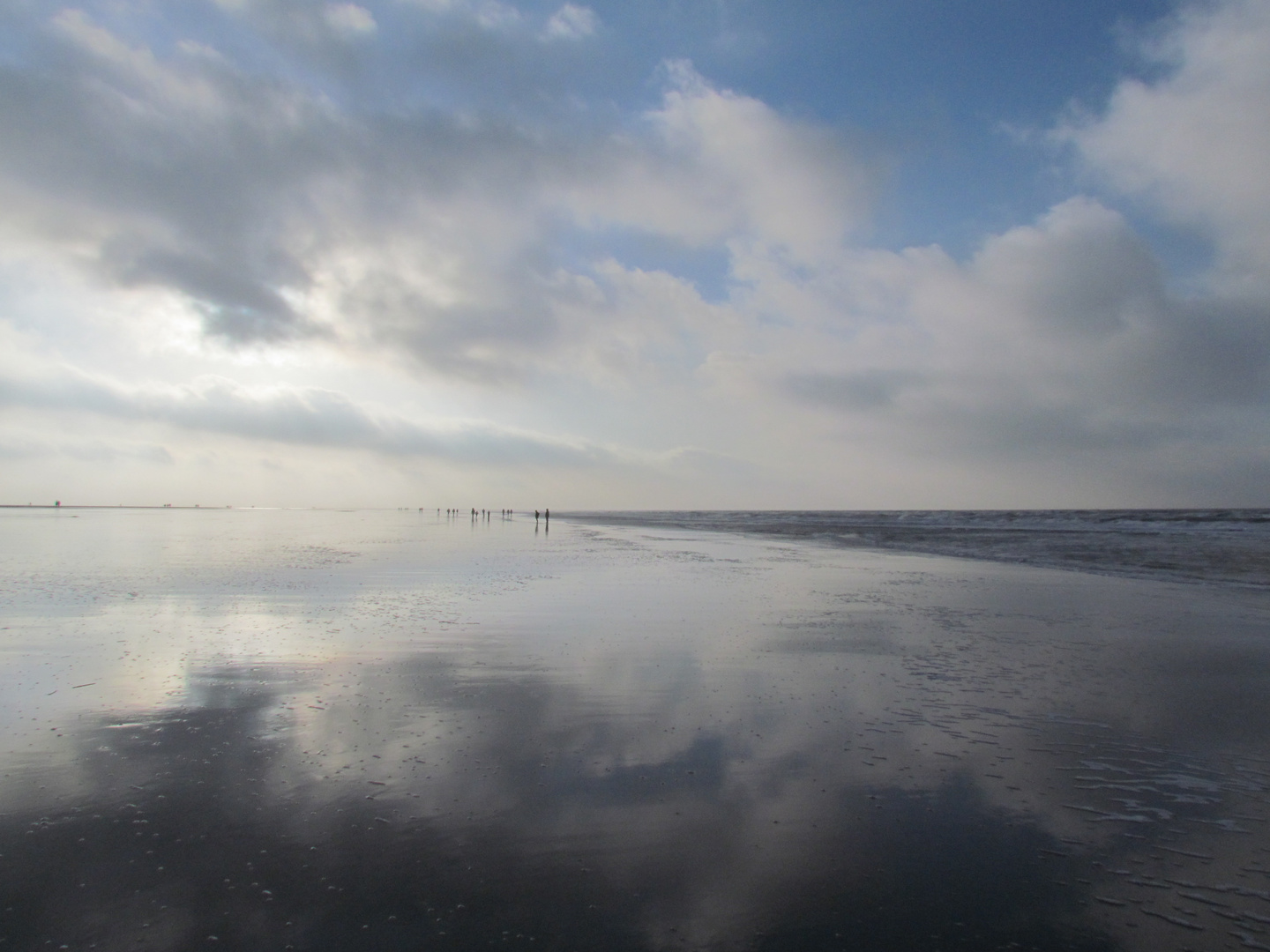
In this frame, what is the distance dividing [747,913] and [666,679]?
190 inches

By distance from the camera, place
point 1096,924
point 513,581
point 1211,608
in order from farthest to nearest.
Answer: point 513,581 → point 1211,608 → point 1096,924

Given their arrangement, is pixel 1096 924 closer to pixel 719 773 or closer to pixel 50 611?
pixel 719 773

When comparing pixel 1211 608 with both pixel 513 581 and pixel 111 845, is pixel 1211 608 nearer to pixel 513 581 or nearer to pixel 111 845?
pixel 513 581

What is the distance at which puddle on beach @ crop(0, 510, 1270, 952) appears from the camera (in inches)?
142

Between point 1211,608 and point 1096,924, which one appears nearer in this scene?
point 1096,924

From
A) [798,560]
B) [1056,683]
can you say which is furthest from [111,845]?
[798,560]

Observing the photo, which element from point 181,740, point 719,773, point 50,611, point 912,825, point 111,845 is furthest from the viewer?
point 50,611

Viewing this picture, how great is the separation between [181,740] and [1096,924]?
7.33m

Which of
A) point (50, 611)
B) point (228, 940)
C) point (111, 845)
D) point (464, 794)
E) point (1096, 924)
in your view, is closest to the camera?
point (228, 940)

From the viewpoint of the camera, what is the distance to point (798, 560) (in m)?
27.5

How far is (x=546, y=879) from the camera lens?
390cm

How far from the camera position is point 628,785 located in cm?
526

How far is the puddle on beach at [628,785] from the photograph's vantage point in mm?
3596

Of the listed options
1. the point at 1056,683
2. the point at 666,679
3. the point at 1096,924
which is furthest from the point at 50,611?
the point at 1056,683
